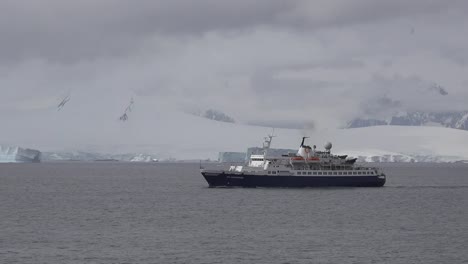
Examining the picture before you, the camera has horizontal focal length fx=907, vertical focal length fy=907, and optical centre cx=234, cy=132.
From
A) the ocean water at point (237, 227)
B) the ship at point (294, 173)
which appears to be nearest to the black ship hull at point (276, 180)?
the ship at point (294, 173)

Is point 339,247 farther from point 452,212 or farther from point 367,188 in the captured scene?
point 367,188

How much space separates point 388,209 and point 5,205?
36.8 m

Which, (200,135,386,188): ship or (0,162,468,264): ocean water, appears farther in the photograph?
(200,135,386,188): ship

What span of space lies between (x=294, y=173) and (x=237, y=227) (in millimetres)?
39548

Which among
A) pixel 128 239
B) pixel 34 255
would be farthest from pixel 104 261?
pixel 128 239

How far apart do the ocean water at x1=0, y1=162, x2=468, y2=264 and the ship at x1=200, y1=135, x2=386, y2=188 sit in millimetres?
2646

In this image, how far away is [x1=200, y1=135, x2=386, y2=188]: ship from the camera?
352 ft

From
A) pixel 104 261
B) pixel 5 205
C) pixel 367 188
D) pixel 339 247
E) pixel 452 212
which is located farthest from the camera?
pixel 367 188

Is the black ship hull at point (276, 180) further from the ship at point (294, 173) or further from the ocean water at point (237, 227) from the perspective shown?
the ocean water at point (237, 227)

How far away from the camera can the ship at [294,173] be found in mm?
107375

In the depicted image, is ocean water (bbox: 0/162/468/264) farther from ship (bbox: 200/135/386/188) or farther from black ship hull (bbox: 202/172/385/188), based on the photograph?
ship (bbox: 200/135/386/188)

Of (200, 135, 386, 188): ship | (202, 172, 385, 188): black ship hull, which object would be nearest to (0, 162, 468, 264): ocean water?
(202, 172, 385, 188): black ship hull

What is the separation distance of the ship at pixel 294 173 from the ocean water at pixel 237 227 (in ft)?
8.68

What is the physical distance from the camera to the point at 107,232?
65125mm
